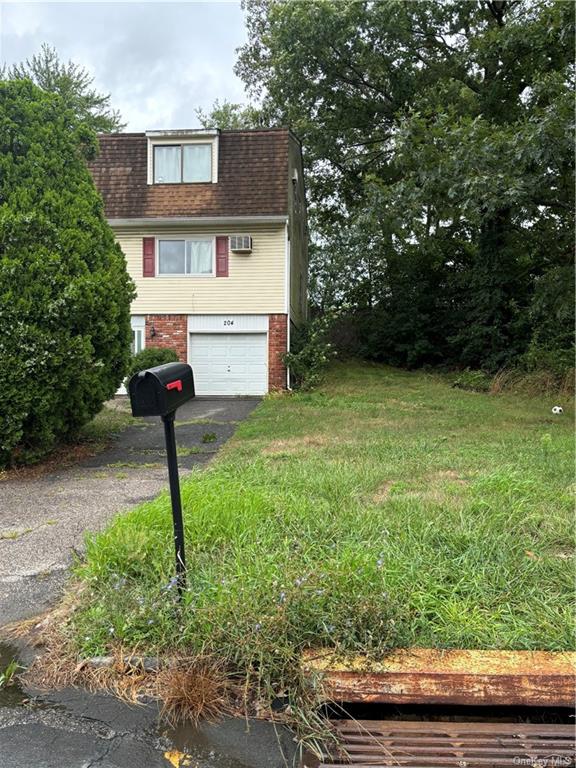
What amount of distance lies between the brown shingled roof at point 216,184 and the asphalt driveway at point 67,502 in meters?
7.66

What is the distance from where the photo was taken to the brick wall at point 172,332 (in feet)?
51.3

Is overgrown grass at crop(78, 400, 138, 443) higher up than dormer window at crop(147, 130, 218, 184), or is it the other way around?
dormer window at crop(147, 130, 218, 184)

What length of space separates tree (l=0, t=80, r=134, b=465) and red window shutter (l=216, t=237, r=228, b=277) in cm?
803

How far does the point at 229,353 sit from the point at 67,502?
10.6m

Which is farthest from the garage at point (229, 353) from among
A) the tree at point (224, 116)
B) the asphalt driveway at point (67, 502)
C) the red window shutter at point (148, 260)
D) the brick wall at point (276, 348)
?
the tree at point (224, 116)

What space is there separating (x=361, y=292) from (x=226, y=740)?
21.2 metres

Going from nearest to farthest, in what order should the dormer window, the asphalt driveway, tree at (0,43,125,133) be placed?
the asphalt driveway, the dormer window, tree at (0,43,125,133)

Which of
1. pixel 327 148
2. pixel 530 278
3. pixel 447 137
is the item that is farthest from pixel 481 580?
pixel 327 148

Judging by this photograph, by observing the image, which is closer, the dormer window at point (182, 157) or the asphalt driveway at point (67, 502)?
the asphalt driveway at point (67, 502)

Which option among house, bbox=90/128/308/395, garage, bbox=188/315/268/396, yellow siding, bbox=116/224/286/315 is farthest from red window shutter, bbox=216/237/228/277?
garage, bbox=188/315/268/396

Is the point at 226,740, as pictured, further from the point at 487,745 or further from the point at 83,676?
the point at 487,745

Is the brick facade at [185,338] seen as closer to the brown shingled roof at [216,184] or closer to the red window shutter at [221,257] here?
the red window shutter at [221,257]

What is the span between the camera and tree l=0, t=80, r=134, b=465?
6273mm
